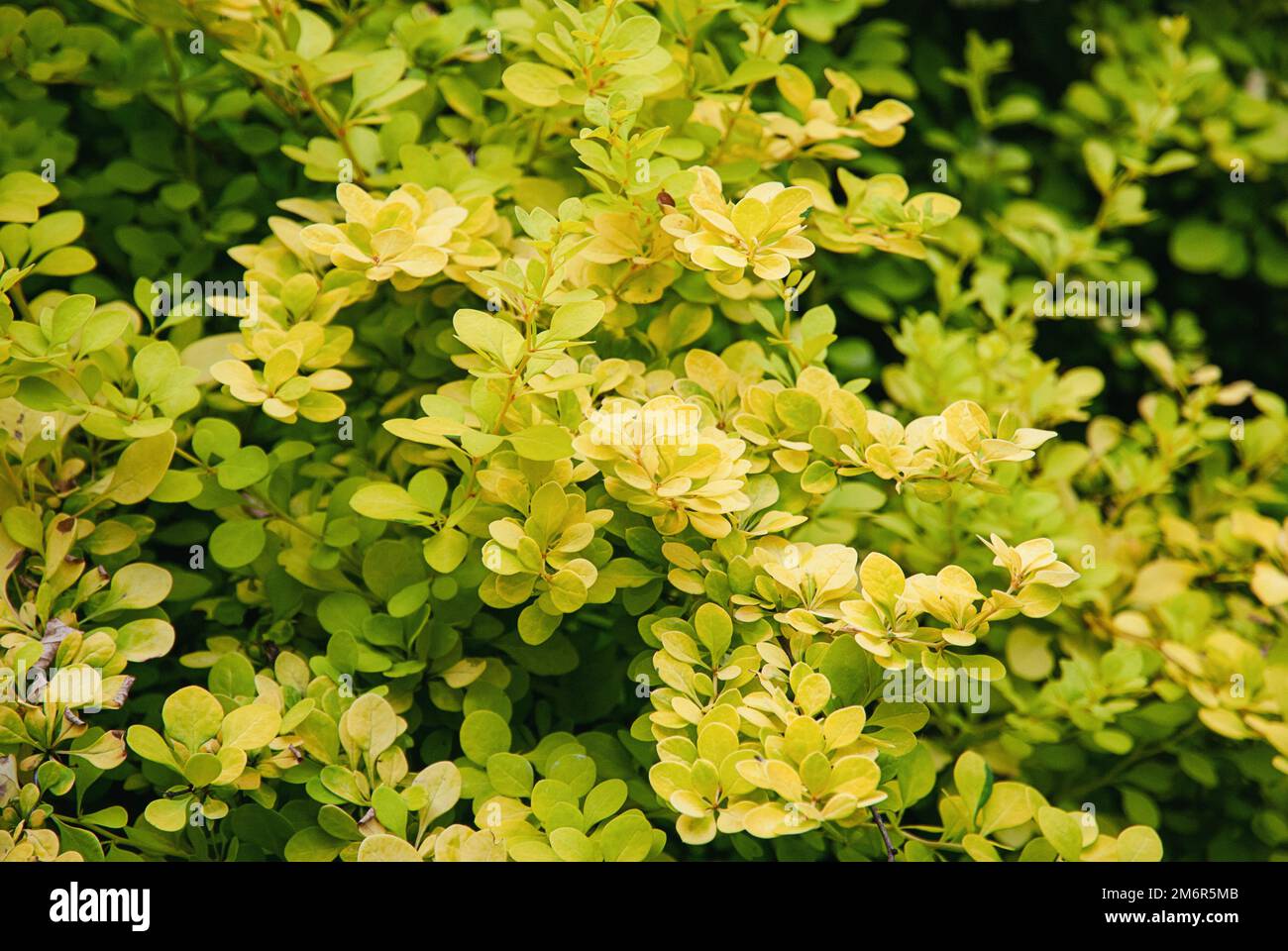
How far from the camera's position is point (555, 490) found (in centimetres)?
128

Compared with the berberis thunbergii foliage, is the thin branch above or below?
below

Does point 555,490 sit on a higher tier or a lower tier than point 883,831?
higher

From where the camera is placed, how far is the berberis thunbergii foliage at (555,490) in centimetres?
127

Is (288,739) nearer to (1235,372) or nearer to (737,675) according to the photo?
(737,675)

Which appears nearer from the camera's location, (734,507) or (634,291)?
(734,507)

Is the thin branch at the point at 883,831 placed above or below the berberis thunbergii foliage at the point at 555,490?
below

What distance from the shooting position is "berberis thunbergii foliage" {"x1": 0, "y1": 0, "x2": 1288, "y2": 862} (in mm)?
1267

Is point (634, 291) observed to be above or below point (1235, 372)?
above

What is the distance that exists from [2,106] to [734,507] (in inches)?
56.8
